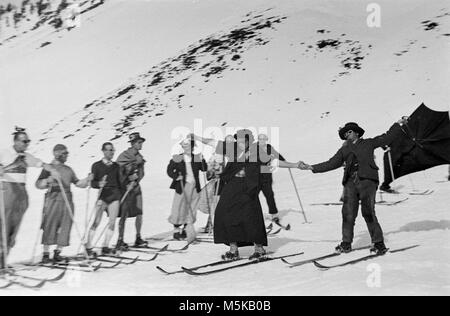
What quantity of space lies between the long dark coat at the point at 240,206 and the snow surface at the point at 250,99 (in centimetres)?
50

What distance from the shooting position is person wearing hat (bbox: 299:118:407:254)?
6.81 metres

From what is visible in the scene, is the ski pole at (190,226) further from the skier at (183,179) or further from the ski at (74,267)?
the ski at (74,267)

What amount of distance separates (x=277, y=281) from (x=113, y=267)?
239cm

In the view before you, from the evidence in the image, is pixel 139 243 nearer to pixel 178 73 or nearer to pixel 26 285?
pixel 26 285

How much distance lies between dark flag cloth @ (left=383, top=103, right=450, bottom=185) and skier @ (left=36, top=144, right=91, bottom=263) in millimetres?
6745

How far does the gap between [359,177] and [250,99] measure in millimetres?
27310

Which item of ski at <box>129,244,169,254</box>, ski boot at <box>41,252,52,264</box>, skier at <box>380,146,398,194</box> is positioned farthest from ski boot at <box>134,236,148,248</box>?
skier at <box>380,146,398,194</box>

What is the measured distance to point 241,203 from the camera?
707 centimetres

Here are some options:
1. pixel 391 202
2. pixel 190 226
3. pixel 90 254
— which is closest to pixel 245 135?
pixel 190 226

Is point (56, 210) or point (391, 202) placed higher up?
point (56, 210)

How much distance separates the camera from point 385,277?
568 cm

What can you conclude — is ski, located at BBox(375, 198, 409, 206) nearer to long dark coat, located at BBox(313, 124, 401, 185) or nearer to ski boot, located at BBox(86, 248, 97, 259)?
long dark coat, located at BBox(313, 124, 401, 185)

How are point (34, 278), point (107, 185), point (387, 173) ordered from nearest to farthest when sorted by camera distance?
point (34, 278), point (107, 185), point (387, 173)

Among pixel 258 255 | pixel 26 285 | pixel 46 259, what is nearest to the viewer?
pixel 26 285
